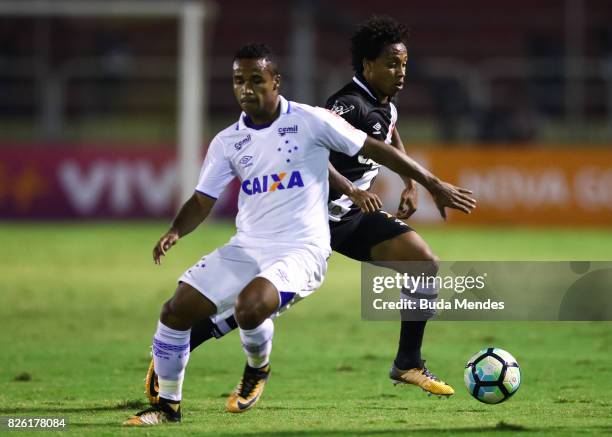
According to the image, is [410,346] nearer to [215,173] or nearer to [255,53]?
[215,173]

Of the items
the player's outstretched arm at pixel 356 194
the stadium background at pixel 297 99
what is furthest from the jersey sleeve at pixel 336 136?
the stadium background at pixel 297 99

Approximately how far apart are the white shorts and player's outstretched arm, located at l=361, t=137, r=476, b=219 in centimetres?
70

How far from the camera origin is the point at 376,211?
8.55 metres

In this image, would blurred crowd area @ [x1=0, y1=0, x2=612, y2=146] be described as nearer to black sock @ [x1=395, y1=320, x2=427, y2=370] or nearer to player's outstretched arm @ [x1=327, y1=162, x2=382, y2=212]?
black sock @ [x1=395, y1=320, x2=427, y2=370]

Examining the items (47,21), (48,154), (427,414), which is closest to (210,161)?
(427,414)

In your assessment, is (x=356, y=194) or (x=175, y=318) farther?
(x=356, y=194)

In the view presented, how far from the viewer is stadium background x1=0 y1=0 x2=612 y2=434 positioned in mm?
12211

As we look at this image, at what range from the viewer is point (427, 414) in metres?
7.60

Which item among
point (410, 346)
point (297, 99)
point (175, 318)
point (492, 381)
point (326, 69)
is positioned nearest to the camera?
point (175, 318)

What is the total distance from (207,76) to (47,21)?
4.38 m

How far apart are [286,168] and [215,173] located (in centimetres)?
51

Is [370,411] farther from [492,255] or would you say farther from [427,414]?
[492,255]

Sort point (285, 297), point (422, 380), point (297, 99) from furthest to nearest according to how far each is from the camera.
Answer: point (297, 99), point (422, 380), point (285, 297)

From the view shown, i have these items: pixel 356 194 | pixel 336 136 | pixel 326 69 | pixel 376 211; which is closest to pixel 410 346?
pixel 376 211
